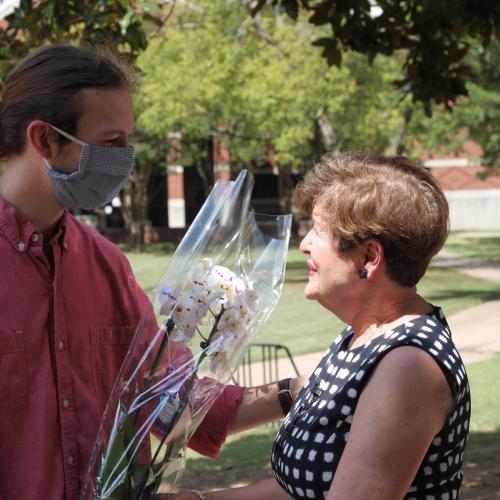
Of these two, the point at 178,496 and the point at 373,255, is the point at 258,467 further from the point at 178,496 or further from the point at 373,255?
the point at 373,255

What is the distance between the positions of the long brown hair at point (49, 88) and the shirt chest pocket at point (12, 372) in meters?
0.51

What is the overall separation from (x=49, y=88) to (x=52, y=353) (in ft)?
2.37

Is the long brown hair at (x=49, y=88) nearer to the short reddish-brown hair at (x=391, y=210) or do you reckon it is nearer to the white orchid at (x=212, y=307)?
the white orchid at (x=212, y=307)

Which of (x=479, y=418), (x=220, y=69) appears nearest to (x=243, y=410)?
(x=479, y=418)

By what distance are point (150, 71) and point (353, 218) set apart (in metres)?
24.2

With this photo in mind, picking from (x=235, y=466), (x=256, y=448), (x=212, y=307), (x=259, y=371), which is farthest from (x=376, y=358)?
(x=259, y=371)

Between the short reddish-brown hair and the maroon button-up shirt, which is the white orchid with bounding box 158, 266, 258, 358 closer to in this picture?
the maroon button-up shirt

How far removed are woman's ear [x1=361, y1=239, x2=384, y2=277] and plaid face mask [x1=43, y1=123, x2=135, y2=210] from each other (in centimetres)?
77

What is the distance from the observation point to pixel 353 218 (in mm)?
2379

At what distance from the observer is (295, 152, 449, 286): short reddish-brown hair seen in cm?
234

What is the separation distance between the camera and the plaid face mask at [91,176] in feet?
8.39

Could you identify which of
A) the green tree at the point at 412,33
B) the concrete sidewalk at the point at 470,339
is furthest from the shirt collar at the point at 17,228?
the concrete sidewalk at the point at 470,339

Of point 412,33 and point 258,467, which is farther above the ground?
point 412,33

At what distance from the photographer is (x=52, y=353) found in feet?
8.44
